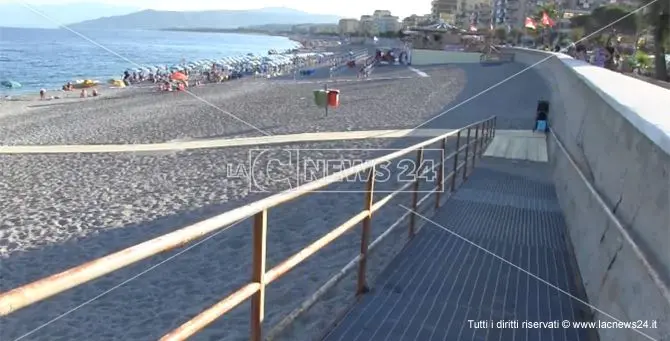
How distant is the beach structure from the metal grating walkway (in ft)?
0.04

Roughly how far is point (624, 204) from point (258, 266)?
7.05 feet

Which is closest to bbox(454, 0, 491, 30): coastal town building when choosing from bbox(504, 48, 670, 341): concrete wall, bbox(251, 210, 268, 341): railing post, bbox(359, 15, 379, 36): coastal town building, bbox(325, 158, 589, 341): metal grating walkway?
bbox(359, 15, 379, 36): coastal town building

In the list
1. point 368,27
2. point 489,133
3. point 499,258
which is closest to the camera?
point 499,258

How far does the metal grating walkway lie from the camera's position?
346 centimetres

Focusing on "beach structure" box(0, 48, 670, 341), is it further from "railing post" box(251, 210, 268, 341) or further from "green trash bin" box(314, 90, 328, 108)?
"green trash bin" box(314, 90, 328, 108)

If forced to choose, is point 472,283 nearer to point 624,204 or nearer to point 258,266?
point 624,204

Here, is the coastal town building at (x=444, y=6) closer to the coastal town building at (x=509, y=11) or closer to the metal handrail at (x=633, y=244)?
the coastal town building at (x=509, y=11)

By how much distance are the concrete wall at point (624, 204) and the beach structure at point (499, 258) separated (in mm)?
13

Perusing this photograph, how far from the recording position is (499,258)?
15.7 feet

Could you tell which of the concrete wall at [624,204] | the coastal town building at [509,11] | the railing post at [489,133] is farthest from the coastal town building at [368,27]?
the concrete wall at [624,204]

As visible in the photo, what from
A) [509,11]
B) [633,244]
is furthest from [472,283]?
[509,11]

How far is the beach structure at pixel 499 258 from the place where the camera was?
2443 mm

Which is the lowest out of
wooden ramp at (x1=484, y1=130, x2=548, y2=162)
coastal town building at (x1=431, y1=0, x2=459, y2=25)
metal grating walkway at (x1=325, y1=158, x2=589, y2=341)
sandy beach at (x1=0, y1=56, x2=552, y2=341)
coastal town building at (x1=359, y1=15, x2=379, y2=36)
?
sandy beach at (x1=0, y1=56, x2=552, y2=341)

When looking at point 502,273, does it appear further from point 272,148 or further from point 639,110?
point 272,148
